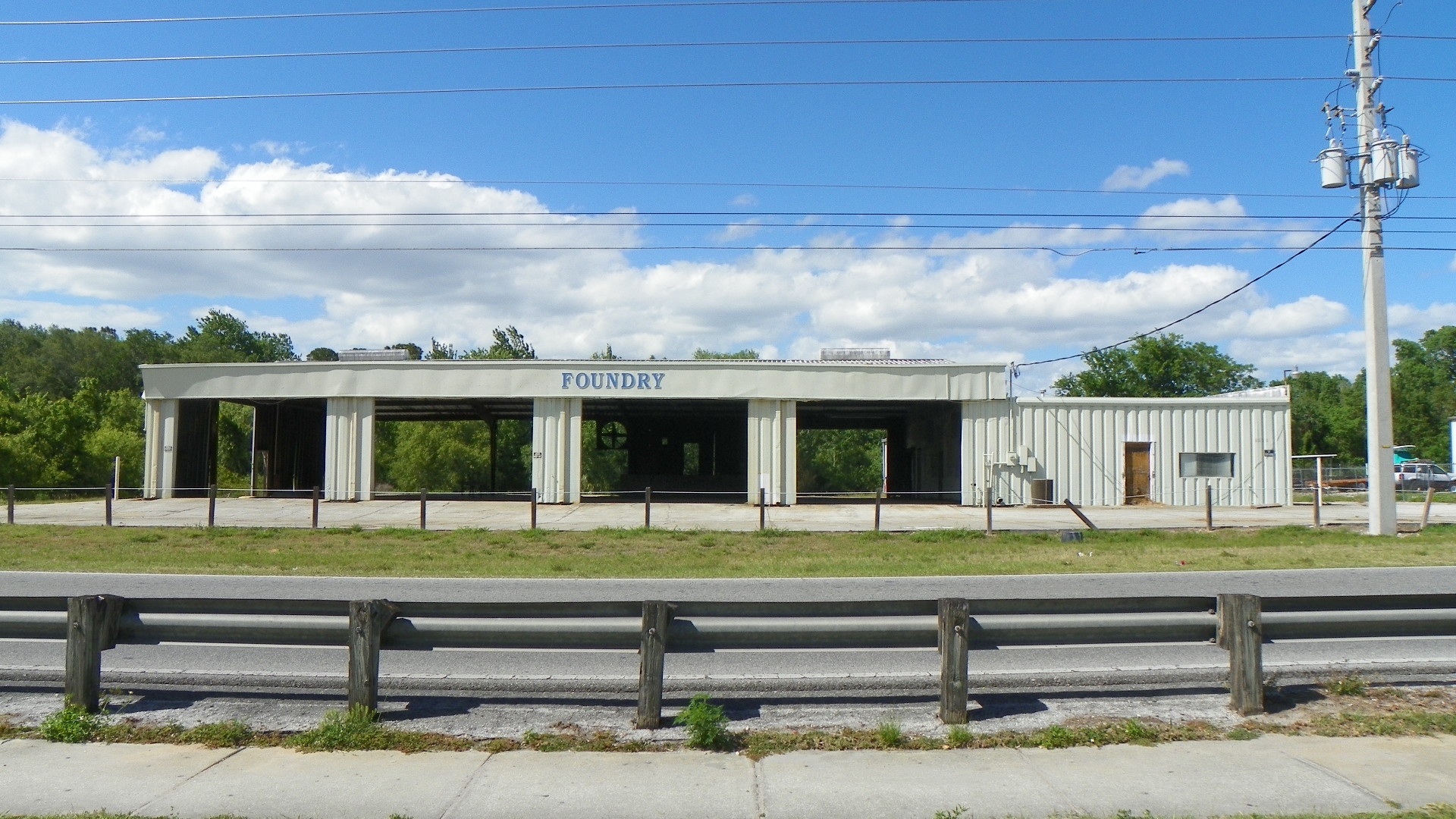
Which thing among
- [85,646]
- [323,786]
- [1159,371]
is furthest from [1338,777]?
[1159,371]

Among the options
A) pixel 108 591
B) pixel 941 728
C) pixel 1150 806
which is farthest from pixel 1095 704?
pixel 108 591

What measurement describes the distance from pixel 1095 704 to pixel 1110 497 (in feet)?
94.5

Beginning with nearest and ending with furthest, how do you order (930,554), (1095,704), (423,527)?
(1095,704) → (930,554) → (423,527)

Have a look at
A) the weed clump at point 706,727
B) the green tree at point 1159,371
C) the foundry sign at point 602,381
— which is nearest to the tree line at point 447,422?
the green tree at point 1159,371

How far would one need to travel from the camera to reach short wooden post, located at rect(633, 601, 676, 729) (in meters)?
6.29

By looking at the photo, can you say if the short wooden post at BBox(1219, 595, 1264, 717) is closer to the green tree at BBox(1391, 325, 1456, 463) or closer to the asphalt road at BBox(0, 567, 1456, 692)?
the asphalt road at BBox(0, 567, 1456, 692)

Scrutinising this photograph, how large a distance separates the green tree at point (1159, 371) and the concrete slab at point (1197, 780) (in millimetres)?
80311

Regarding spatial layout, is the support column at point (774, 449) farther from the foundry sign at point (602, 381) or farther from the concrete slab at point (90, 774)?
the concrete slab at point (90, 774)

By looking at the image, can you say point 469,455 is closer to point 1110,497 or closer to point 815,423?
point 815,423

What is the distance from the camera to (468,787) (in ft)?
17.7

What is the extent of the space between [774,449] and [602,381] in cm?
591

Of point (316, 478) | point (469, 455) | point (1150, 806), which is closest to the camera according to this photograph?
point (1150, 806)

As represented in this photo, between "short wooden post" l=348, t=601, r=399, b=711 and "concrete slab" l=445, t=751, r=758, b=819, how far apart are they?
3.42ft

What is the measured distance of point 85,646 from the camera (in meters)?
6.57
